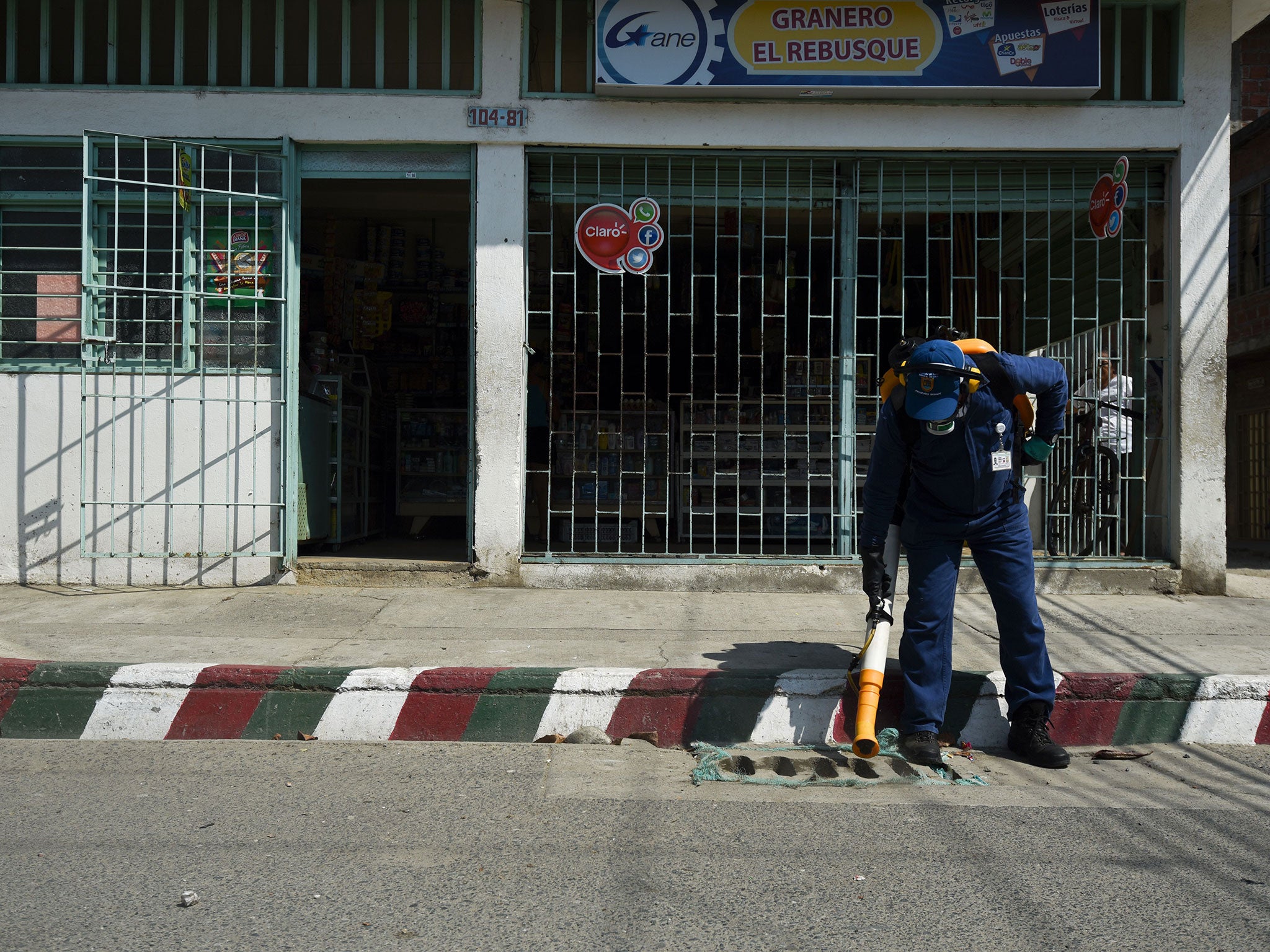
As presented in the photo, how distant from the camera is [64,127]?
6.85 meters

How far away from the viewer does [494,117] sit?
22.7 feet

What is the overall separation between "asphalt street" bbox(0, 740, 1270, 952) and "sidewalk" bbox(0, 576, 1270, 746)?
0.80ft

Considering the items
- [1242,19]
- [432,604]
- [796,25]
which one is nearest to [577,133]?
[796,25]

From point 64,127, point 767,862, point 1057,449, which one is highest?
point 64,127

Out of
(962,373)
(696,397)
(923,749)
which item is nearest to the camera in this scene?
(962,373)

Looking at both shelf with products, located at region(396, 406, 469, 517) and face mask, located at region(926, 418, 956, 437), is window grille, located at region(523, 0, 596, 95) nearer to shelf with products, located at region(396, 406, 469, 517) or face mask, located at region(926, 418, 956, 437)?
shelf with products, located at region(396, 406, 469, 517)

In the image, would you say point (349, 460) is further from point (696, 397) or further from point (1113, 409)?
point (1113, 409)

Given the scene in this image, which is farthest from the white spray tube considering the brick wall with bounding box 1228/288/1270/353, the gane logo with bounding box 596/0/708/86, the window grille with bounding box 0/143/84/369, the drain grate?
the brick wall with bounding box 1228/288/1270/353

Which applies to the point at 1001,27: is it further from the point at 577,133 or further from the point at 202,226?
the point at 202,226

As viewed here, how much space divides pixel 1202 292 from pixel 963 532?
4.06m

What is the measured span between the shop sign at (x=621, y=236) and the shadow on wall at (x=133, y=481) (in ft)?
8.41

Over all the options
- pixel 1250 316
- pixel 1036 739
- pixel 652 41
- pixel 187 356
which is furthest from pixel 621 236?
pixel 1250 316

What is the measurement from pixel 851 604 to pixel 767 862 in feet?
12.0

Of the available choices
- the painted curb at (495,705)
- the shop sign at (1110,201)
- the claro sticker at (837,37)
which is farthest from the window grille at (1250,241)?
the painted curb at (495,705)
